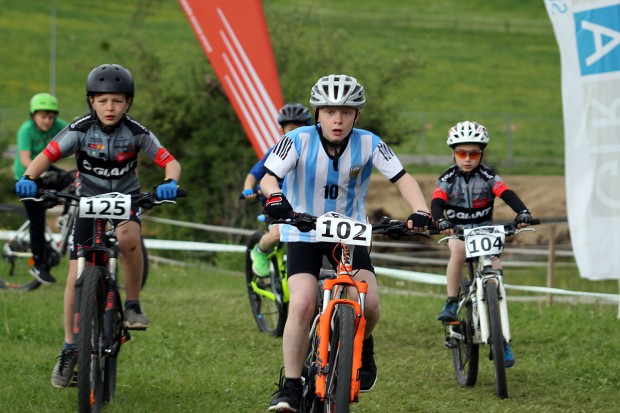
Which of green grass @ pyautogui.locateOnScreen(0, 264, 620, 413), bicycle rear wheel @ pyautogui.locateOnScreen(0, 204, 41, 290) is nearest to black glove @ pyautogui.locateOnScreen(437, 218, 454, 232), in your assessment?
green grass @ pyautogui.locateOnScreen(0, 264, 620, 413)

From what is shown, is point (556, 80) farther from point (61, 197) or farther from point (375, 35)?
point (61, 197)

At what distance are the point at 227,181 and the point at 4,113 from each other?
65.1 ft

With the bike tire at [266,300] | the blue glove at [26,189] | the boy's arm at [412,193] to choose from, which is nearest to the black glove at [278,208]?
the boy's arm at [412,193]

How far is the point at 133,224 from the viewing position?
783 cm

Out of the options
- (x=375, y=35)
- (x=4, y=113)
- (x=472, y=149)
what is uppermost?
(x=375, y=35)

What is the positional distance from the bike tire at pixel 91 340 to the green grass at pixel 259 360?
57 cm

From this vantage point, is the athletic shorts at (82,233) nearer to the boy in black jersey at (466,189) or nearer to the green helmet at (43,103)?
the boy in black jersey at (466,189)

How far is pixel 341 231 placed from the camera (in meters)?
6.26

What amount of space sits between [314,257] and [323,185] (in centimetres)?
44

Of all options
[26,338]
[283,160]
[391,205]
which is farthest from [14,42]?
[283,160]

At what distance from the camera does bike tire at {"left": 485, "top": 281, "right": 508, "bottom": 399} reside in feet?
26.5

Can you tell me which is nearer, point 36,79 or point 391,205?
point 391,205

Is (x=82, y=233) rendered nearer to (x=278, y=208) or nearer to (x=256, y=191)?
(x=278, y=208)

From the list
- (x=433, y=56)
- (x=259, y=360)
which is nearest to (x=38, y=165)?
(x=259, y=360)
